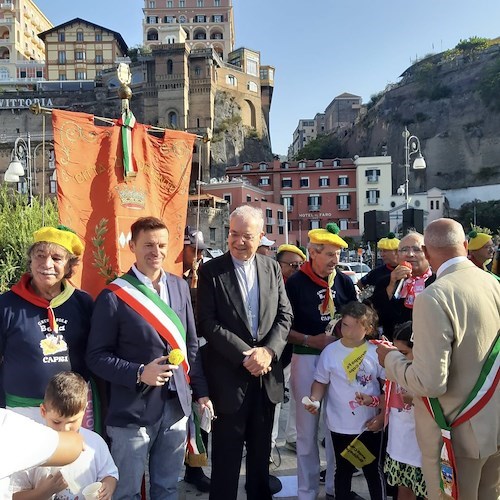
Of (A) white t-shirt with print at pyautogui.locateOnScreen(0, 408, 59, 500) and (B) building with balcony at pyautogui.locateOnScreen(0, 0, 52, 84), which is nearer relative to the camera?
(A) white t-shirt with print at pyautogui.locateOnScreen(0, 408, 59, 500)

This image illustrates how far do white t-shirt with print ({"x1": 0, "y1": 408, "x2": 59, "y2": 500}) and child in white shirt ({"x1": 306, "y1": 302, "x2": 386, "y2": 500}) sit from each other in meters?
2.27

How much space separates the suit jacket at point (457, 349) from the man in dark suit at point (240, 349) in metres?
1.04

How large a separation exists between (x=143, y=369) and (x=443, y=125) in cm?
6630

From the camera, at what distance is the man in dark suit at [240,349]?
3145mm

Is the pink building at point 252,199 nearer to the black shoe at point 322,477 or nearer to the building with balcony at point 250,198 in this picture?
the building with balcony at point 250,198

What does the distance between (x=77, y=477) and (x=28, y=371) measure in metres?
0.65

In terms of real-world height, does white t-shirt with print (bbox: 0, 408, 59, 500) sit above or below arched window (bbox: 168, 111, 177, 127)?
below

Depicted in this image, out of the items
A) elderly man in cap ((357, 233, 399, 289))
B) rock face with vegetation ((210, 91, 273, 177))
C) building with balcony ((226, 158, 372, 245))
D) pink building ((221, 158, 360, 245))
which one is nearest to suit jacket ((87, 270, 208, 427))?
elderly man in cap ((357, 233, 399, 289))

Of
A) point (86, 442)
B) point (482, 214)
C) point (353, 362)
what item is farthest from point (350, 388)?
point (482, 214)

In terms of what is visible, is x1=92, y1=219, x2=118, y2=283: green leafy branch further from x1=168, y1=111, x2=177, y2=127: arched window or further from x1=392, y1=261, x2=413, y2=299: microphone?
x1=168, y1=111, x2=177, y2=127: arched window

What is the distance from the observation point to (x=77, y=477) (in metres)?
2.32

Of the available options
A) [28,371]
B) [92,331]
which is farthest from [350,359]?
[28,371]

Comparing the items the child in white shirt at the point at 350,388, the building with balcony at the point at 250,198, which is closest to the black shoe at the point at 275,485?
the child in white shirt at the point at 350,388

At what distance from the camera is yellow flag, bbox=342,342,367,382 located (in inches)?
136
